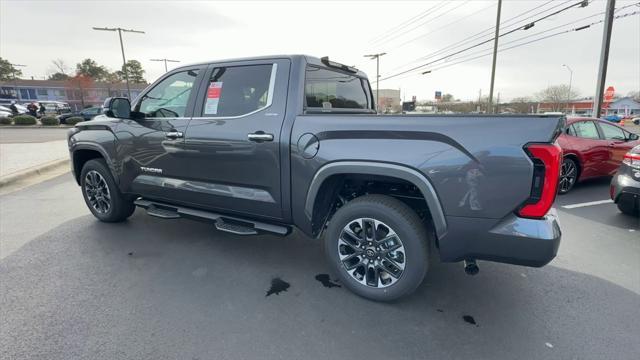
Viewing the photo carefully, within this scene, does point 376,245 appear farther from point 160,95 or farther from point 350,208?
point 160,95

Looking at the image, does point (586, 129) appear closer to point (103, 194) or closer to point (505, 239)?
point (505, 239)

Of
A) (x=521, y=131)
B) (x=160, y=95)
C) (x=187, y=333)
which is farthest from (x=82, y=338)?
(x=521, y=131)

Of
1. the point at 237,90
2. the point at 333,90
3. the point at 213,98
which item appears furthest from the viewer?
the point at 333,90

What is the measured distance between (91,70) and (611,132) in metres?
83.5

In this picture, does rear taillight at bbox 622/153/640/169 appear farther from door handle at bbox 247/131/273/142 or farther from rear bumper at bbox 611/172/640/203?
door handle at bbox 247/131/273/142

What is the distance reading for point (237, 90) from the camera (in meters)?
3.37

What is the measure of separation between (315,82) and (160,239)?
2.61 m

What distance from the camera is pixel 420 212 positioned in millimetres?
3016

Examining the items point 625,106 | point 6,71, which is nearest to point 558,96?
point 625,106

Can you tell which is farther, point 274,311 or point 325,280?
point 325,280

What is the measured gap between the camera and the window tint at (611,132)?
22.2 feet

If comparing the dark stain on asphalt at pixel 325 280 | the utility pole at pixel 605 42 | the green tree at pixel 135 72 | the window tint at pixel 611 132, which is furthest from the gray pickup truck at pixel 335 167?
the green tree at pixel 135 72

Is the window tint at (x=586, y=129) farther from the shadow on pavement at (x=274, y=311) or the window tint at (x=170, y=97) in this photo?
the window tint at (x=170, y=97)

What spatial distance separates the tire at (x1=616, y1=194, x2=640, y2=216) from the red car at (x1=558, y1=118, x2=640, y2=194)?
1302 millimetres
